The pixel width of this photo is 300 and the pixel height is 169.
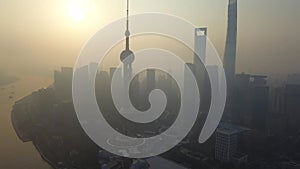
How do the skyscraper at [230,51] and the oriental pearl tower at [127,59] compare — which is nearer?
the oriental pearl tower at [127,59]

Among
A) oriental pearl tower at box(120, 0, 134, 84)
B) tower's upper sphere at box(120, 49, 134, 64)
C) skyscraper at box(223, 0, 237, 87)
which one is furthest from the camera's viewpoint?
skyscraper at box(223, 0, 237, 87)

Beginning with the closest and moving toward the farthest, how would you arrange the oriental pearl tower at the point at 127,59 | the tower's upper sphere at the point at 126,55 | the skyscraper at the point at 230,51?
1. the oriental pearl tower at the point at 127,59
2. the tower's upper sphere at the point at 126,55
3. the skyscraper at the point at 230,51

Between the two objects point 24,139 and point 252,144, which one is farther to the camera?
point 252,144

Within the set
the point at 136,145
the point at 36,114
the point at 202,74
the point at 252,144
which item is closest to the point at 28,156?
the point at 36,114

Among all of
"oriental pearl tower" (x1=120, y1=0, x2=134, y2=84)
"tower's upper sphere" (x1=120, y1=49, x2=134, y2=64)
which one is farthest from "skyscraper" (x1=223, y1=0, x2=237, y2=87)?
"tower's upper sphere" (x1=120, y1=49, x2=134, y2=64)

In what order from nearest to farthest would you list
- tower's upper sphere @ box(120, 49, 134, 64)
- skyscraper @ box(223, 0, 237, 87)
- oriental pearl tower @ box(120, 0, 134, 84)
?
oriental pearl tower @ box(120, 0, 134, 84)
tower's upper sphere @ box(120, 49, 134, 64)
skyscraper @ box(223, 0, 237, 87)

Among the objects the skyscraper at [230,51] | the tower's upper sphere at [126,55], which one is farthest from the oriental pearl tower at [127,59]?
the skyscraper at [230,51]

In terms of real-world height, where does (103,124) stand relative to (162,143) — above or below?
above

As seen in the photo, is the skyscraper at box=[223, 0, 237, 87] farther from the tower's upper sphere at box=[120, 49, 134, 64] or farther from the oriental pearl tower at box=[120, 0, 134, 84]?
the tower's upper sphere at box=[120, 49, 134, 64]

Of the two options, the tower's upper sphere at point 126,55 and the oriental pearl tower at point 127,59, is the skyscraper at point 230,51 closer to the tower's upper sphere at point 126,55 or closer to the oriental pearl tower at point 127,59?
the oriental pearl tower at point 127,59

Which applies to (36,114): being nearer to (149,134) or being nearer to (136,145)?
(136,145)

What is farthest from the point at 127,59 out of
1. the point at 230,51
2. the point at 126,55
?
the point at 230,51
